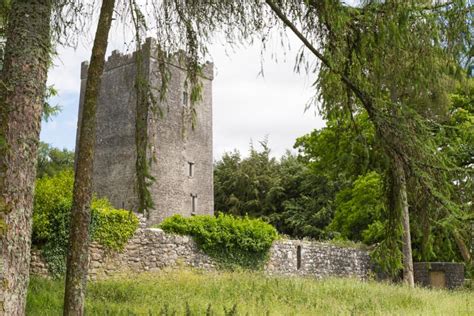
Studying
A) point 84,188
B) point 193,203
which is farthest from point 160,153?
point 84,188

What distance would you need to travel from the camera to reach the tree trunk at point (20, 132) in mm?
4105

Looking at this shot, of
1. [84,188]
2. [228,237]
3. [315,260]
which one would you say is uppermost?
[84,188]

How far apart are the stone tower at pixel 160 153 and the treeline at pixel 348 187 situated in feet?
18.6

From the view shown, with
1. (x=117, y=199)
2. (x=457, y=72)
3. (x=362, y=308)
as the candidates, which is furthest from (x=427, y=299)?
(x=117, y=199)

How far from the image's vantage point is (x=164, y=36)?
643cm

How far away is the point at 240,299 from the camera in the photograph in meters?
9.41

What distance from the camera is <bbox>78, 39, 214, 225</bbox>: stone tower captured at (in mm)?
25250

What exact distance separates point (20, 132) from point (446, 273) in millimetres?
18871

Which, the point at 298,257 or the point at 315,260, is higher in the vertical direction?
the point at 298,257

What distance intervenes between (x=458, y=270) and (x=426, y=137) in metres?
16.1

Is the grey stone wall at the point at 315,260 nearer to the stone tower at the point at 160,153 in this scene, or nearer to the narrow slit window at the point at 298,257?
the narrow slit window at the point at 298,257

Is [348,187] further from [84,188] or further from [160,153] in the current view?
[84,188]

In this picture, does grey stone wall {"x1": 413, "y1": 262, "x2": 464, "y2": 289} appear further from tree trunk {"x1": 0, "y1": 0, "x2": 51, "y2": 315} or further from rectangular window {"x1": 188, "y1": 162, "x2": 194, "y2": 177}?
tree trunk {"x1": 0, "y1": 0, "x2": 51, "y2": 315}

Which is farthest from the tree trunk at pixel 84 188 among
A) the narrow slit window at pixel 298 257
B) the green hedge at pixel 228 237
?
the narrow slit window at pixel 298 257
